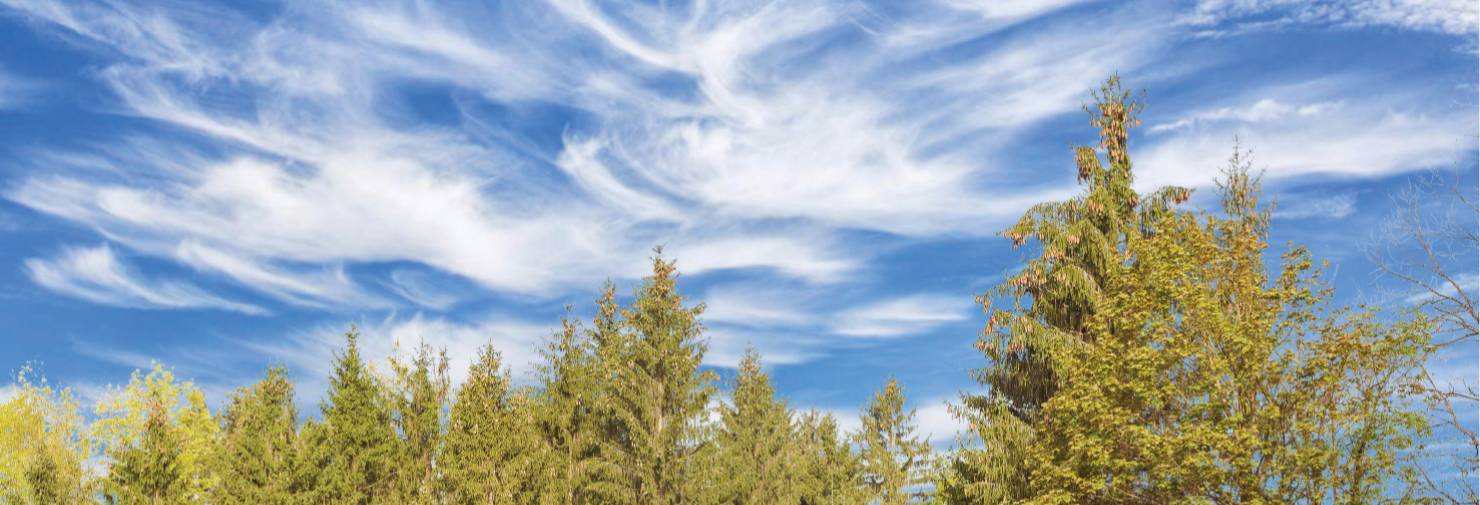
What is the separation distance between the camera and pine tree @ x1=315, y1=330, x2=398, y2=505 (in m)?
41.1

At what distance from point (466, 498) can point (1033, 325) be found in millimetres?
22354

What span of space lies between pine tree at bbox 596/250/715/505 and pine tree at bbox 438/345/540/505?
299 cm

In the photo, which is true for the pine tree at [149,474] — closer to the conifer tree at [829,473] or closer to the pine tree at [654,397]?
the pine tree at [654,397]

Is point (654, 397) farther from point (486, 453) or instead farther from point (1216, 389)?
point (1216, 389)

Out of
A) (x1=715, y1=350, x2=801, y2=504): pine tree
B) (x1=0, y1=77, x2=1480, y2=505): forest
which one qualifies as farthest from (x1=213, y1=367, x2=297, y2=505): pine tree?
(x1=715, y1=350, x2=801, y2=504): pine tree

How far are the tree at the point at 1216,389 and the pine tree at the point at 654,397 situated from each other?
17483 millimetres

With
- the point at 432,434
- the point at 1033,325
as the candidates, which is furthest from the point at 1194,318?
the point at 432,434

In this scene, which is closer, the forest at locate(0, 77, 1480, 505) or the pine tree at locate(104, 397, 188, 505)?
the forest at locate(0, 77, 1480, 505)

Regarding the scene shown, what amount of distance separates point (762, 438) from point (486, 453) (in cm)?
2166

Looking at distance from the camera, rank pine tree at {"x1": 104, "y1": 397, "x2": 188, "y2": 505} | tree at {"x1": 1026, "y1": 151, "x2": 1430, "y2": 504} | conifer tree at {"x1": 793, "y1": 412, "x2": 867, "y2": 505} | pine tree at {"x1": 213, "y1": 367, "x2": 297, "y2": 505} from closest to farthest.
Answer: tree at {"x1": 1026, "y1": 151, "x2": 1430, "y2": 504}
pine tree at {"x1": 213, "y1": 367, "x2": 297, "y2": 505}
pine tree at {"x1": 104, "y1": 397, "x2": 188, "y2": 505}
conifer tree at {"x1": 793, "y1": 412, "x2": 867, "y2": 505}

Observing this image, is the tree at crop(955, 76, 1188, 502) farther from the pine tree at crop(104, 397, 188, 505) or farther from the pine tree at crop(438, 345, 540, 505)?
the pine tree at crop(104, 397, 188, 505)

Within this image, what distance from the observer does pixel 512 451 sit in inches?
1583

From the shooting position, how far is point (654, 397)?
1619 inches

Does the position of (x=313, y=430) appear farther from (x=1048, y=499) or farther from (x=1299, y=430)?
(x=1299, y=430)
